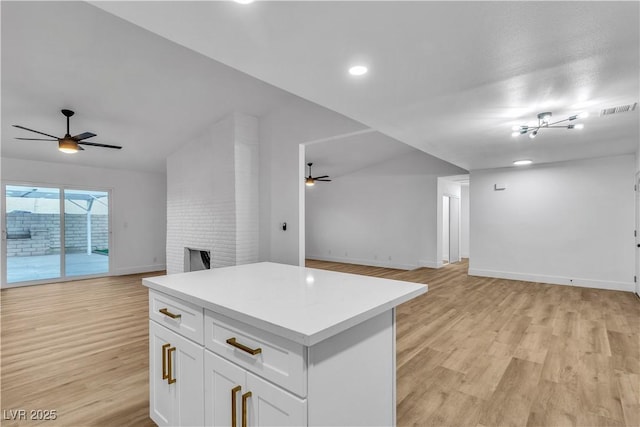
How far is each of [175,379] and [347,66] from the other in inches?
89.5

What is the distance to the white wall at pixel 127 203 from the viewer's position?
6.15 metres

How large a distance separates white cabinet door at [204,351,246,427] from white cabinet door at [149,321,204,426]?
0.19 feet

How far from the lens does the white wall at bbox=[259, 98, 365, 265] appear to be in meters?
4.69

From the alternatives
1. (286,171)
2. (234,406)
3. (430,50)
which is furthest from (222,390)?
(286,171)

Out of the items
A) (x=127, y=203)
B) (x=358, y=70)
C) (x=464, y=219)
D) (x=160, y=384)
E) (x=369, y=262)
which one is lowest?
(x=369, y=262)

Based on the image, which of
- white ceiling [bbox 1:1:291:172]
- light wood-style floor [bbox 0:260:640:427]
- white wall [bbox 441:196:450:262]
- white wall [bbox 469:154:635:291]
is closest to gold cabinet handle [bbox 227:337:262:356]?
light wood-style floor [bbox 0:260:640:427]

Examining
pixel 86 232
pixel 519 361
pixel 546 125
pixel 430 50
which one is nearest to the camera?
pixel 430 50

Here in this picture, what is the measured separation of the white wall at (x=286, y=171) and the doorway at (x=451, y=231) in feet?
17.1

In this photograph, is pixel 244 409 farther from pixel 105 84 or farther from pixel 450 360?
pixel 105 84

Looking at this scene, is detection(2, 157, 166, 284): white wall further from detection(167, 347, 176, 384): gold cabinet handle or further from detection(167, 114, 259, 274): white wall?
detection(167, 347, 176, 384): gold cabinet handle

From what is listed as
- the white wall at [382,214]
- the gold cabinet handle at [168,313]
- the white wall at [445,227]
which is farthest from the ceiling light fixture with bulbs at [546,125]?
the white wall at [445,227]

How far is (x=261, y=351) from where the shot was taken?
117 cm

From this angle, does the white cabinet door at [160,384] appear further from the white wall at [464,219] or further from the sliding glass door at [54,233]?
the white wall at [464,219]

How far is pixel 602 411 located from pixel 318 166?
6.97 meters
